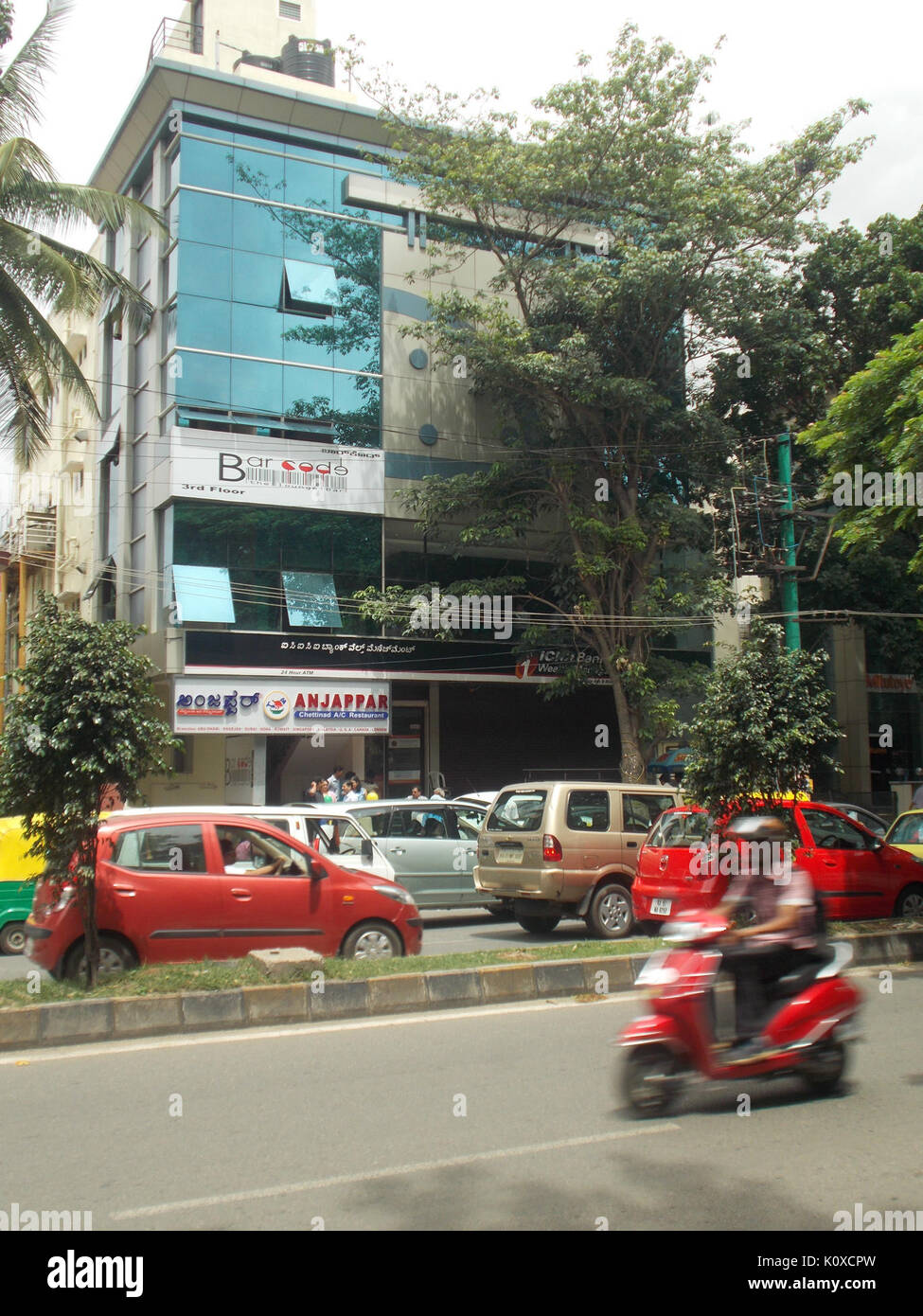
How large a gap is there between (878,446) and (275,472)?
1595 cm

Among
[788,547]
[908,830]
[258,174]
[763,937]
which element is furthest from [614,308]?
[763,937]

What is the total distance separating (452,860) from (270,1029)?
7.01 metres

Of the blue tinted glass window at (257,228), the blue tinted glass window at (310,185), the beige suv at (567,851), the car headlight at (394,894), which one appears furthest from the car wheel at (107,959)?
the blue tinted glass window at (310,185)

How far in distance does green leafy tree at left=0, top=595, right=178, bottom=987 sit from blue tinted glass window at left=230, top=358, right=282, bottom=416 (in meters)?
16.8

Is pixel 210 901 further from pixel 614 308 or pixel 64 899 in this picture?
pixel 614 308

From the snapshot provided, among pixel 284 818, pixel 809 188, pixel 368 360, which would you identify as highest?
pixel 809 188

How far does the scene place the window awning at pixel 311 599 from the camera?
24828 millimetres

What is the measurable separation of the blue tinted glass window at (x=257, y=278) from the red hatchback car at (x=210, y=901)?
1800 centimetres

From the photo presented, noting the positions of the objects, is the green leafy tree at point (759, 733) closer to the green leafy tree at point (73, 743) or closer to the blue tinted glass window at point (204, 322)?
the green leafy tree at point (73, 743)

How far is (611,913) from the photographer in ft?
42.2

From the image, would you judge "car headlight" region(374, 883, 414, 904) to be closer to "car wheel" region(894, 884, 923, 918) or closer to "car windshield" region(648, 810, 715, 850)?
"car windshield" region(648, 810, 715, 850)

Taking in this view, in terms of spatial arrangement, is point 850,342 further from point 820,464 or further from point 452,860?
point 452,860
